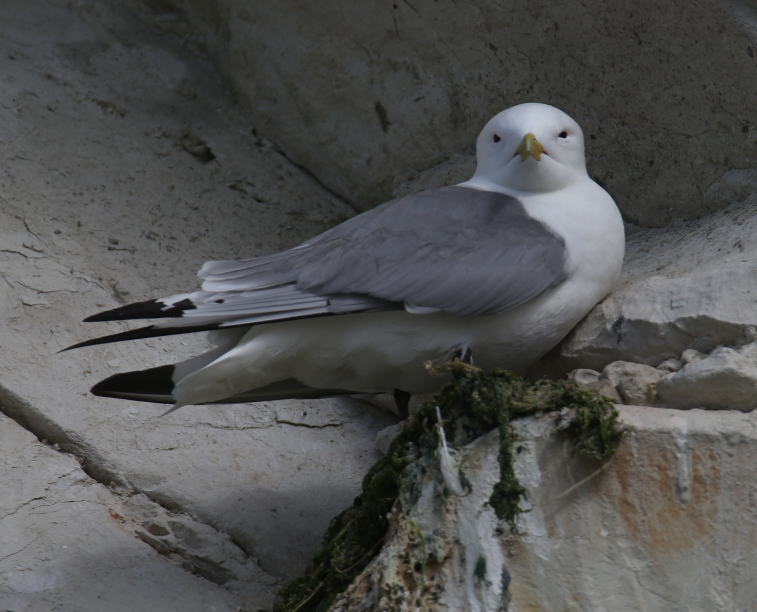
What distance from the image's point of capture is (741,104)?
8.68 ft

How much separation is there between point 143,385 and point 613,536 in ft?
4.49

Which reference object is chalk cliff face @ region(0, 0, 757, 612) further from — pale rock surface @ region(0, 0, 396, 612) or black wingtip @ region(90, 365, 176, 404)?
black wingtip @ region(90, 365, 176, 404)

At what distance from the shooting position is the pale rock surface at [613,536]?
1.81 metres

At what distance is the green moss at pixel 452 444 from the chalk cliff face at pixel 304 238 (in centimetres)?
5

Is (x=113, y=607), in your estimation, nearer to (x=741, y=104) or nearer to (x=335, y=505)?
(x=335, y=505)

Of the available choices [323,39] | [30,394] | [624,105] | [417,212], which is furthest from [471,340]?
[323,39]

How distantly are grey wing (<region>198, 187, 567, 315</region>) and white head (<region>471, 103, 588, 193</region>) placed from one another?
4.3 inches

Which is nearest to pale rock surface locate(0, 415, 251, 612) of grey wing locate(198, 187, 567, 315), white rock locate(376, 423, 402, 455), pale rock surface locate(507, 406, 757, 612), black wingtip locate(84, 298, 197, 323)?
white rock locate(376, 423, 402, 455)

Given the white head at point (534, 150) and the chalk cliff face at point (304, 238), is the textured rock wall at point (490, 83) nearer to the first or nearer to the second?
the chalk cliff face at point (304, 238)

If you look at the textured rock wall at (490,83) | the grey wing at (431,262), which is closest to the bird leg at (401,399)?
the grey wing at (431,262)

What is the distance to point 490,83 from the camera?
3182 millimetres

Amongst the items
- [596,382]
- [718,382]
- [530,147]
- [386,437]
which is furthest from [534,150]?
[386,437]

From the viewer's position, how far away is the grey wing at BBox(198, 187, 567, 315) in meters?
2.18

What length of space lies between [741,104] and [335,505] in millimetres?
1816
